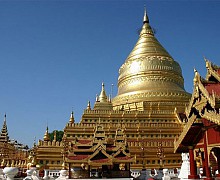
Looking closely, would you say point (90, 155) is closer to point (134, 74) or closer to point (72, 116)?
point (72, 116)

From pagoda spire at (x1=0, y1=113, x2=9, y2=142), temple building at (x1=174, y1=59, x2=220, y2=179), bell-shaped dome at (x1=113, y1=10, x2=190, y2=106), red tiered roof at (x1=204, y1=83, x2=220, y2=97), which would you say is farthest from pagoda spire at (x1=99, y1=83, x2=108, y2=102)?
red tiered roof at (x1=204, y1=83, x2=220, y2=97)

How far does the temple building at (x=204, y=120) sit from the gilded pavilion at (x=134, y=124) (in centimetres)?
475

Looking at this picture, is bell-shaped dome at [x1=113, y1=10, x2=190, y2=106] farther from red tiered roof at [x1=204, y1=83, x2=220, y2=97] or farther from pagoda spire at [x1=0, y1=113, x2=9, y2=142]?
red tiered roof at [x1=204, y1=83, x2=220, y2=97]

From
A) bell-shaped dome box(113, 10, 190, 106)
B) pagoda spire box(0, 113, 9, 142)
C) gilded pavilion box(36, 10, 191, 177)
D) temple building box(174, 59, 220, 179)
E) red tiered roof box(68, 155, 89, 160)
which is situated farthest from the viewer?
pagoda spire box(0, 113, 9, 142)

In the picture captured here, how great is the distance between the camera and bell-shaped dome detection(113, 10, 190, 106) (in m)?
34.6

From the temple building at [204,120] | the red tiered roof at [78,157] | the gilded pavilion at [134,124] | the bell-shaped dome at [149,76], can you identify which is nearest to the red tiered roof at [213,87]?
the temple building at [204,120]

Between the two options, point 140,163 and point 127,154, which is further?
point 140,163

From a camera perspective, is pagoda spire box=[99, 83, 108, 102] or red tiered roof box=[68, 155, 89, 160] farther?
pagoda spire box=[99, 83, 108, 102]

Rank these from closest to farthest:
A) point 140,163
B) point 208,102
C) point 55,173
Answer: point 208,102
point 55,173
point 140,163

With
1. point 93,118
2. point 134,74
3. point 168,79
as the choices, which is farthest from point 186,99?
point 93,118

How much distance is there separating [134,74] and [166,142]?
14022mm

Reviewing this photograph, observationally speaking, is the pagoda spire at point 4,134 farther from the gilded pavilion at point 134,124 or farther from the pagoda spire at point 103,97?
the pagoda spire at point 103,97

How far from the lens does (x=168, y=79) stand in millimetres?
37719

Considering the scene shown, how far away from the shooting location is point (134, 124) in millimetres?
29531
